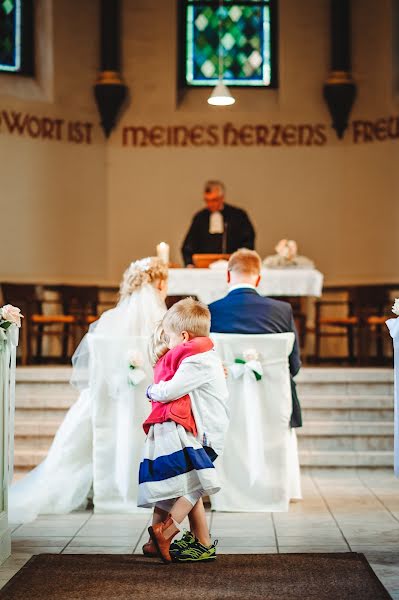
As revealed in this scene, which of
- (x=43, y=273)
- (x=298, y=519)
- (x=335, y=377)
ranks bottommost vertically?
(x=298, y=519)

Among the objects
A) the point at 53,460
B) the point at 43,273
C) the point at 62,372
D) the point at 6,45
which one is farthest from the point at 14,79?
the point at 53,460

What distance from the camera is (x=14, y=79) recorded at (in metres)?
11.6

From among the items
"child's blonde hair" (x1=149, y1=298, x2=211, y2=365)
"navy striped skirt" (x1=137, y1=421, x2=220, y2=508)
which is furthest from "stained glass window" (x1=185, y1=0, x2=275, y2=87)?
"navy striped skirt" (x1=137, y1=421, x2=220, y2=508)

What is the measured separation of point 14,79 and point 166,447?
7919 mm

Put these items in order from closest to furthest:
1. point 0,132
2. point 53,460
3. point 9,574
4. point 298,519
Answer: point 9,574 → point 298,519 → point 53,460 → point 0,132

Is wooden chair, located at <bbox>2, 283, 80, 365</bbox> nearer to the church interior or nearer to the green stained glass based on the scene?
the church interior

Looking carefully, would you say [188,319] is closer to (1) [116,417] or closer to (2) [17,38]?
(1) [116,417]

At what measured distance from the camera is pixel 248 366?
5.98m

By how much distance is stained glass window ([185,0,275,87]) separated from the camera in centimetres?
1215

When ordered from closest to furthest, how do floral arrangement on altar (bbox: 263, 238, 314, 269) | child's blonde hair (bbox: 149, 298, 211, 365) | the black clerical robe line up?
child's blonde hair (bbox: 149, 298, 211, 365), floral arrangement on altar (bbox: 263, 238, 314, 269), the black clerical robe

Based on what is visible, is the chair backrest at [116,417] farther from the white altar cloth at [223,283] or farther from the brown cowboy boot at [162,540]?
the white altar cloth at [223,283]

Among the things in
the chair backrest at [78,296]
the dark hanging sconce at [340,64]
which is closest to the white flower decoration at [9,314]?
the chair backrest at [78,296]

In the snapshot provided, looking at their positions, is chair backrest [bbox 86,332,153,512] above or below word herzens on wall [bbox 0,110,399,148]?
below

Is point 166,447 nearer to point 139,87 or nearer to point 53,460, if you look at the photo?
point 53,460
